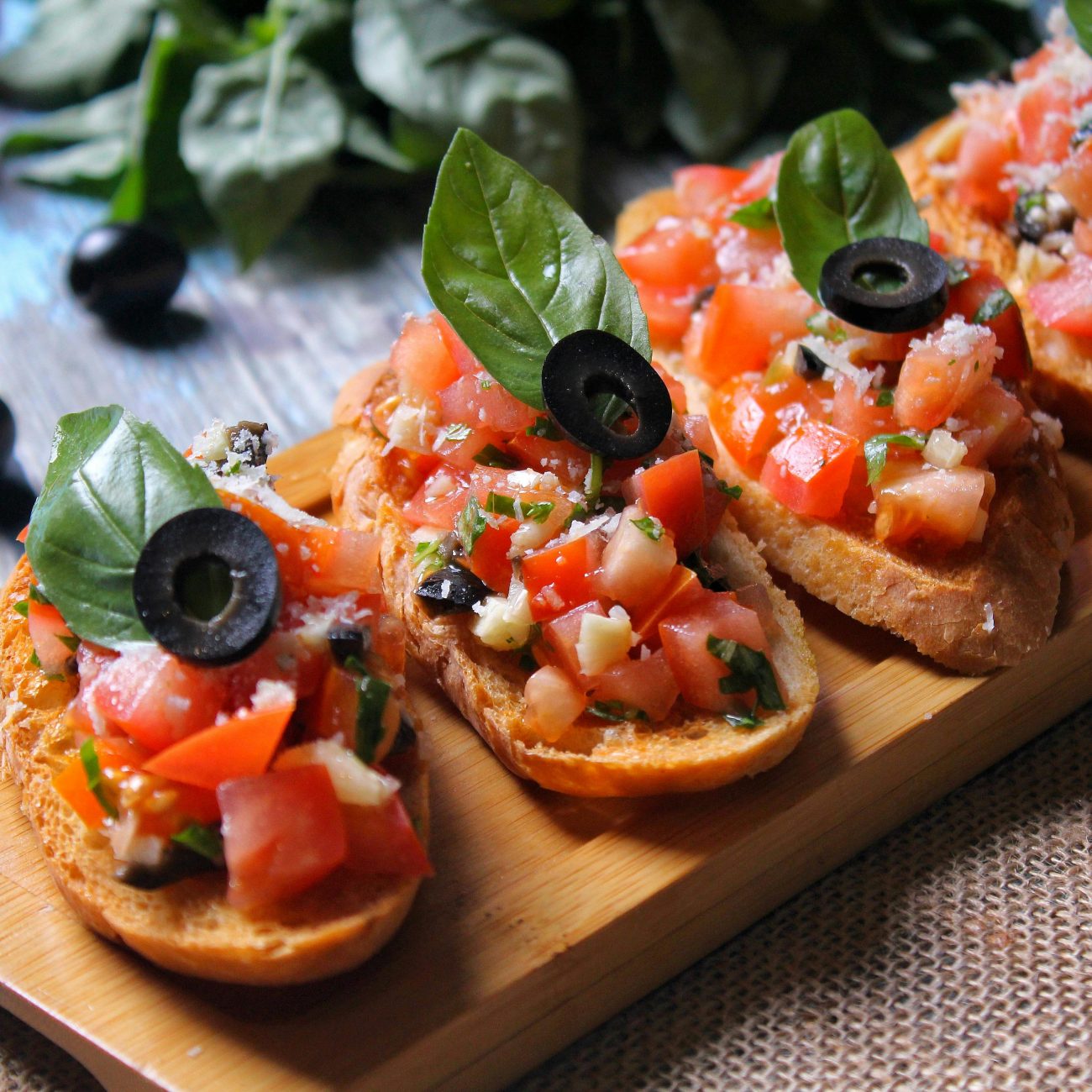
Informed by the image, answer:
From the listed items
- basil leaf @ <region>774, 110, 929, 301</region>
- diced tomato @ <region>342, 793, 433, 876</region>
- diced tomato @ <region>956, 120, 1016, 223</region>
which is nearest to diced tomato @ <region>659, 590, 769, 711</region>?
diced tomato @ <region>342, 793, 433, 876</region>

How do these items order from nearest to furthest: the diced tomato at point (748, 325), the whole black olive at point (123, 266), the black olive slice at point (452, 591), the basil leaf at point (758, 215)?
the black olive slice at point (452, 591) → the diced tomato at point (748, 325) → the basil leaf at point (758, 215) → the whole black olive at point (123, 266)

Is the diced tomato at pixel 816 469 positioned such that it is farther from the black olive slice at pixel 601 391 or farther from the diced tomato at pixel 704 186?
the diced tomato at pixel 704 186

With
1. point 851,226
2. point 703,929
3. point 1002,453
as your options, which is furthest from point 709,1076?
point 851,226

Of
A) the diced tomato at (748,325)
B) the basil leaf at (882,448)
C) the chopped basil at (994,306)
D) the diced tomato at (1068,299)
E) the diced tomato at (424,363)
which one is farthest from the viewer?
the diced tomato at (1068,299)

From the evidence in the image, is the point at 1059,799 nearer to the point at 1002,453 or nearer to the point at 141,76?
the point at 1002,453

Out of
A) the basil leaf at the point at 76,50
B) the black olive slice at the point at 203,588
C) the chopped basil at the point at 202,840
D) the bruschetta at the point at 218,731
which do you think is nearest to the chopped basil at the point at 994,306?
the bruschetta at the point at 218,731
